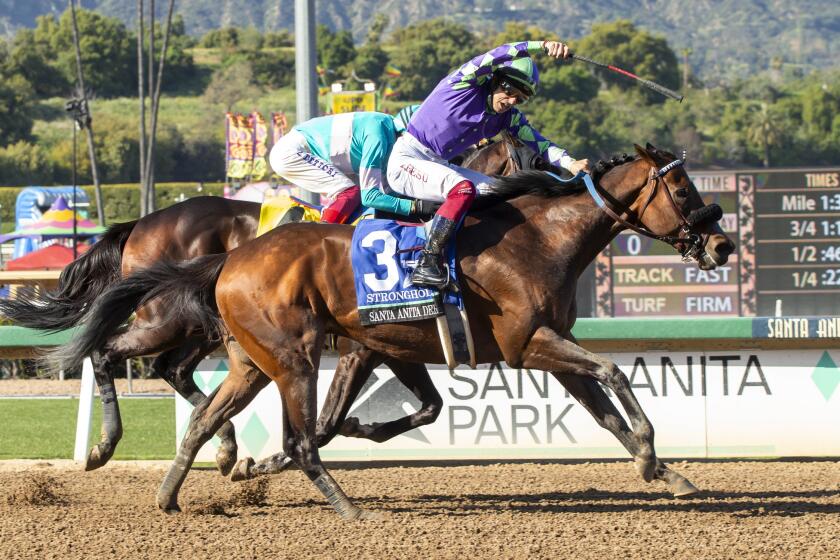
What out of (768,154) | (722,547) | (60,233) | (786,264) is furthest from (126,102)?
(722,547)

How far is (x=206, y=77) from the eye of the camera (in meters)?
114

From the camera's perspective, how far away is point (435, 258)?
211 inches

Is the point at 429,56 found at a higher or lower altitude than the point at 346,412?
higher

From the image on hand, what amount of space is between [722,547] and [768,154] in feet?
294

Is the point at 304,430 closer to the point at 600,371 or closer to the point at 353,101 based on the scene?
the point at 600,371

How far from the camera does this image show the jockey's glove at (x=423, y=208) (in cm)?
580

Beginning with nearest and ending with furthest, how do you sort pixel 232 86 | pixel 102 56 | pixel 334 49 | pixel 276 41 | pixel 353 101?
pixel 353 101 → pixel 102 56 → pixel 232 86 → pixel 334 49 → pixel 276 41

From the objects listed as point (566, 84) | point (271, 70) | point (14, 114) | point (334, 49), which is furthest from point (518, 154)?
point (334, 49)

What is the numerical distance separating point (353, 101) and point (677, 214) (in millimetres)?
18864

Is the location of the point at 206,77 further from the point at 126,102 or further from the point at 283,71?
the point at 126,102

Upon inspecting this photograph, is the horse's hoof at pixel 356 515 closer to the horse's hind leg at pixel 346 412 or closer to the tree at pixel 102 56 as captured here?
the horse's hind leg at pixel 346 412

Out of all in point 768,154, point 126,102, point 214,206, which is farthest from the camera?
point 126,102

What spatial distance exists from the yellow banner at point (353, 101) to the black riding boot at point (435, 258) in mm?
16257

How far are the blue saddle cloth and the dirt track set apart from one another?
0.94m
